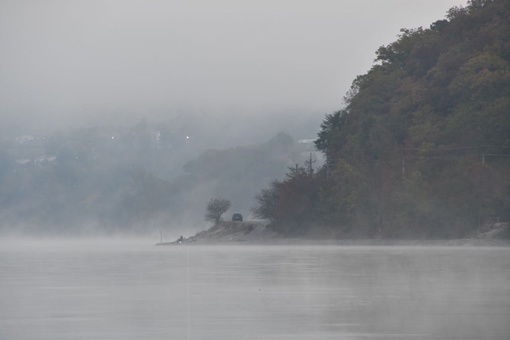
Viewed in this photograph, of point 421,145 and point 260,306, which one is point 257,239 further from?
point 260,306

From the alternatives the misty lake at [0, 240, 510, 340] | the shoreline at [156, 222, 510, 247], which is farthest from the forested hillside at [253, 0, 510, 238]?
the misty lake at [0, 240, 510, 340]

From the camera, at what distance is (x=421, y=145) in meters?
106

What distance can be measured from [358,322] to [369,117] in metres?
103

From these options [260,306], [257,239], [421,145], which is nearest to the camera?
[260,306]

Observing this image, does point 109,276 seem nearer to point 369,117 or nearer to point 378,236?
point 378,236

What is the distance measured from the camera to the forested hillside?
9512 cm

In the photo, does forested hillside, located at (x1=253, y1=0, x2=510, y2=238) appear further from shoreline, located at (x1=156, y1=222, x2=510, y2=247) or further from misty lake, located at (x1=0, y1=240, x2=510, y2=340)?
misty lake, located at (x1=0, y1=240, x2=510, y2=340)

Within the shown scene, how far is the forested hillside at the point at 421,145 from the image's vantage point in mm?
95125

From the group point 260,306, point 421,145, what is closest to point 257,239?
point 421,145

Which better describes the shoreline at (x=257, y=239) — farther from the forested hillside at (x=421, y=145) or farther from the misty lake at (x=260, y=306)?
the misty lake at (x=260, y=306)

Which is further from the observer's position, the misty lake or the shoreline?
the shoreline

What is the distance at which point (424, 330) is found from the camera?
15.8 meters

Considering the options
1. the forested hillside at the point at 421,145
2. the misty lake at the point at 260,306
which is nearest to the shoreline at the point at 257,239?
the forested hillside at the point at 421,145

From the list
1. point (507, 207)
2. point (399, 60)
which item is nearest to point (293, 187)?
point (399, 60)
